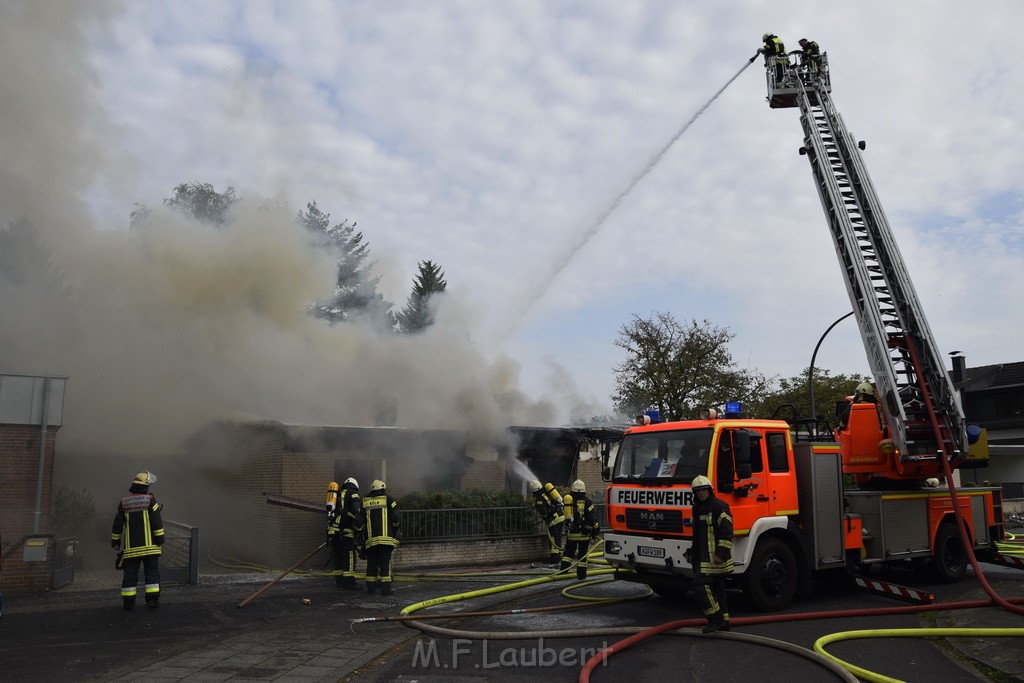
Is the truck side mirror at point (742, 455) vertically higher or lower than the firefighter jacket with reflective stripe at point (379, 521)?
higher

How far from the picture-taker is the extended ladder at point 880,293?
1145 cm

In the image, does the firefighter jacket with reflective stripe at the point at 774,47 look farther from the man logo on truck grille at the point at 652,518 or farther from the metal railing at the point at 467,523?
the metal railing at the point at 467,523

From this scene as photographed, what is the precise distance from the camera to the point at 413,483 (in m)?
17.5

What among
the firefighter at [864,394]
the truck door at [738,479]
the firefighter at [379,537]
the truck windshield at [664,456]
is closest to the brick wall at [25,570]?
the firefighter at [379,537]

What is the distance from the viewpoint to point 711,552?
8.00 meters

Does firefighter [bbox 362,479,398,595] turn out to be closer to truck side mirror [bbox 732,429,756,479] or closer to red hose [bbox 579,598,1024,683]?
red hose [bbox 579,598,1024,683]

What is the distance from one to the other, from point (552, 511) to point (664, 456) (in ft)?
14.1

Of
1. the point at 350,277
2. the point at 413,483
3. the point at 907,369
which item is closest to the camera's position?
the point at 907,369

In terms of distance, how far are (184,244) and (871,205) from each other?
14267 mm

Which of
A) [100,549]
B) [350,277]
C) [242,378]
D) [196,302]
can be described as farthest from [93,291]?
[350,277]

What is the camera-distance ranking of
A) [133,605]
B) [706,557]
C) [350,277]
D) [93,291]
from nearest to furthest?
[706,557] < [133,605] < [93,291] < [350,277]

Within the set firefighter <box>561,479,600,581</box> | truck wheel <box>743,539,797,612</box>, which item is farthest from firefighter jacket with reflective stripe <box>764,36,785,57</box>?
truck wheel <box>743,539,797,612</box>

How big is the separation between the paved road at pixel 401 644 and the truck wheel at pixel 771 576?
0.92ft

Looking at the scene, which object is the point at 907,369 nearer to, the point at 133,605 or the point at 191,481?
the point at 133,605
